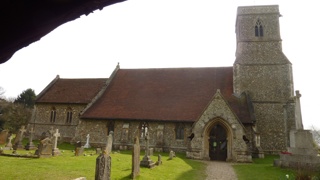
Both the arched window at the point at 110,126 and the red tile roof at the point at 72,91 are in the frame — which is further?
the red tile roof at the point at 72,91

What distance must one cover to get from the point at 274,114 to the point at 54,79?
1010 inches

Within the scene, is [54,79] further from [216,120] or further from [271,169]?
[271,169]

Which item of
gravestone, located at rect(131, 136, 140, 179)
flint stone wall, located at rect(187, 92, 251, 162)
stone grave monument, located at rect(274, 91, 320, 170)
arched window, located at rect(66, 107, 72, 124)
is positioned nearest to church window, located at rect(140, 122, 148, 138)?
flint stone wall, located at rect(187, 92, 251, 162)

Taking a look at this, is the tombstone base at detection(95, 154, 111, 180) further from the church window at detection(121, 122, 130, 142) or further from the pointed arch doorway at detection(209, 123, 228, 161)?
the church window at detection(121, 122, 130, 142)

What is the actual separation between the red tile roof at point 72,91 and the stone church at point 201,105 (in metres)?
0.13

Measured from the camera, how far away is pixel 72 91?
27.9 m

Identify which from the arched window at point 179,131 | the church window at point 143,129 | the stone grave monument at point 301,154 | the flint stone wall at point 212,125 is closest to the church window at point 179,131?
the arched window at point 179,131

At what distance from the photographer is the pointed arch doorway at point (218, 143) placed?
18.4 metres

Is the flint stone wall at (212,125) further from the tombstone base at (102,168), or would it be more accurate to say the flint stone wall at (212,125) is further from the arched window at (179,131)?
the tombstone base at (102,168)

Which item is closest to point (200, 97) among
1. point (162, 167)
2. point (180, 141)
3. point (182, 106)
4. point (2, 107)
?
point (182, 106)

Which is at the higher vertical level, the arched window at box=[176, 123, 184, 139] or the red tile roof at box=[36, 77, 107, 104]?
the red tile roof at box=[36, 77, 107, 104]

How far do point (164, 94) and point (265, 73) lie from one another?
9.94 meters

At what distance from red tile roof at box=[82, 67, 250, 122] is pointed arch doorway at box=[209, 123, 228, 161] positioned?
2.35 m

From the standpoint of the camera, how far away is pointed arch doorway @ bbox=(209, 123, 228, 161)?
1839 centimetres
